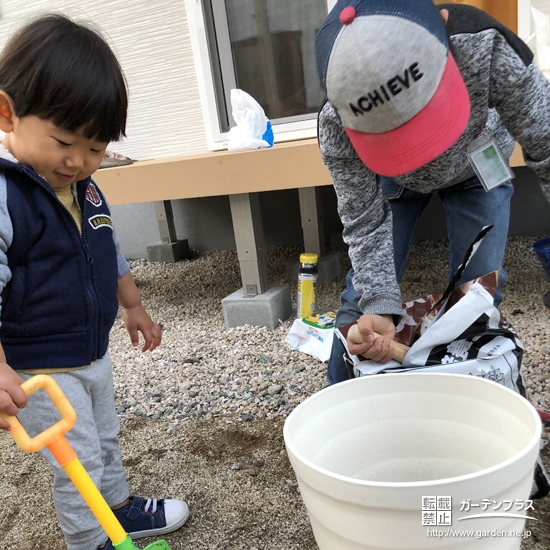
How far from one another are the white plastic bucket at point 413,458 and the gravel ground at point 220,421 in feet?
1.23

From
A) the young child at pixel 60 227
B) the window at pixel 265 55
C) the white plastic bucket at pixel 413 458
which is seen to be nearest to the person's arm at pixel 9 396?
the young child at pixel 60 227

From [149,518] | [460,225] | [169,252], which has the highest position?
[460,225]

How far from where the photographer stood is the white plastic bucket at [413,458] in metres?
0.48

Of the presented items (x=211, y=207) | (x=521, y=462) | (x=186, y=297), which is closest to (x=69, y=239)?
(x=521, y=462)

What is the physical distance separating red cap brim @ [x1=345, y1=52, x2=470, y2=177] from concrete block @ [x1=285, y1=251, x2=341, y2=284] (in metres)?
1.92

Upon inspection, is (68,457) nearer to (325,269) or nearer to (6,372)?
(6,372)

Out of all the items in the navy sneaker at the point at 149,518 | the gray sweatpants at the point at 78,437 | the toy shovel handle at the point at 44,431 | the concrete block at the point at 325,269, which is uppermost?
the toy shovel handle at the point at 44,431

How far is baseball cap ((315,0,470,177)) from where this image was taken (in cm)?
70

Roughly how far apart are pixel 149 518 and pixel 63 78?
917 mm

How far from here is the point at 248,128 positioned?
7.72ft

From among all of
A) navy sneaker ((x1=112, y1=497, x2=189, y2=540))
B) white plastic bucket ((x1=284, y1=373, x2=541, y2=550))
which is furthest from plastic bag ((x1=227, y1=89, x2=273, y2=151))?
white plastic bucket ((x1=284, y1=373, x2=541, y2=550))

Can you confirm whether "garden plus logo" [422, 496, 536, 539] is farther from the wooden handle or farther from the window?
the window

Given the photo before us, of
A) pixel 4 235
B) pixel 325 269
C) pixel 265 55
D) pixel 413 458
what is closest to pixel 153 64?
pixel 265 55

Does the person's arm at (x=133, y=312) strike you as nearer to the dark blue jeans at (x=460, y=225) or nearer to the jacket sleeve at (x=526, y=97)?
the dark blue jeans at (x=460, y=225)
